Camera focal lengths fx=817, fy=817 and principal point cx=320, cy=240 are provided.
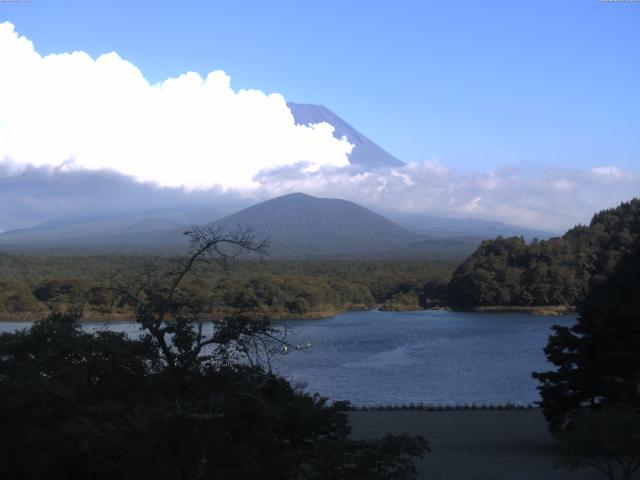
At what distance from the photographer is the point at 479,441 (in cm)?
1039

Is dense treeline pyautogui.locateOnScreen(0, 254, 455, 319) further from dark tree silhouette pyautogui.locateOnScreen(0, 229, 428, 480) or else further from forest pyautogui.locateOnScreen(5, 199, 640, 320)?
dark tree silhouette pyautogui.locateOnScreen(0, 229, 428, 480)

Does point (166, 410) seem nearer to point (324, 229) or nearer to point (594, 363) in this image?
point (594, 363)

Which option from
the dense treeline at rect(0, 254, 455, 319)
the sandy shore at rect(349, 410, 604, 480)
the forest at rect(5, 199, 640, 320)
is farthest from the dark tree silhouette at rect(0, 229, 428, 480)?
A: the forest at rect(5, 199, 640, 320)

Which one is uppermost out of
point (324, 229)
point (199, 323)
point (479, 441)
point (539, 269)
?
point (324, 229)

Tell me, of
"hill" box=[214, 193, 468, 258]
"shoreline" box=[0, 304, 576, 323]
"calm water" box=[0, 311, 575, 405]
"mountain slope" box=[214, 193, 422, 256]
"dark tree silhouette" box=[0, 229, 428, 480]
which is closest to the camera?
"dark tree silhouette" box=[0, 229, 428, 480]

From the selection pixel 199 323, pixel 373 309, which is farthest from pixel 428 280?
pixel 199 323

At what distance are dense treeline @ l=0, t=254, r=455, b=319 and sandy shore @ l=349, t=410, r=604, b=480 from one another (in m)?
12.5

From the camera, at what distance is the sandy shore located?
844 cm

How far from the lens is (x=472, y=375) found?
19250mm

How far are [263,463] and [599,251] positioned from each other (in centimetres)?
4287

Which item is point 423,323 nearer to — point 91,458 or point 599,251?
point 599,251

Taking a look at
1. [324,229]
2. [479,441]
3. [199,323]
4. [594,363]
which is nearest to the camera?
[199,323]

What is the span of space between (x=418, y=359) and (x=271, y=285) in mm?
14255

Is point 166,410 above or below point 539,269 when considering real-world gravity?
below
